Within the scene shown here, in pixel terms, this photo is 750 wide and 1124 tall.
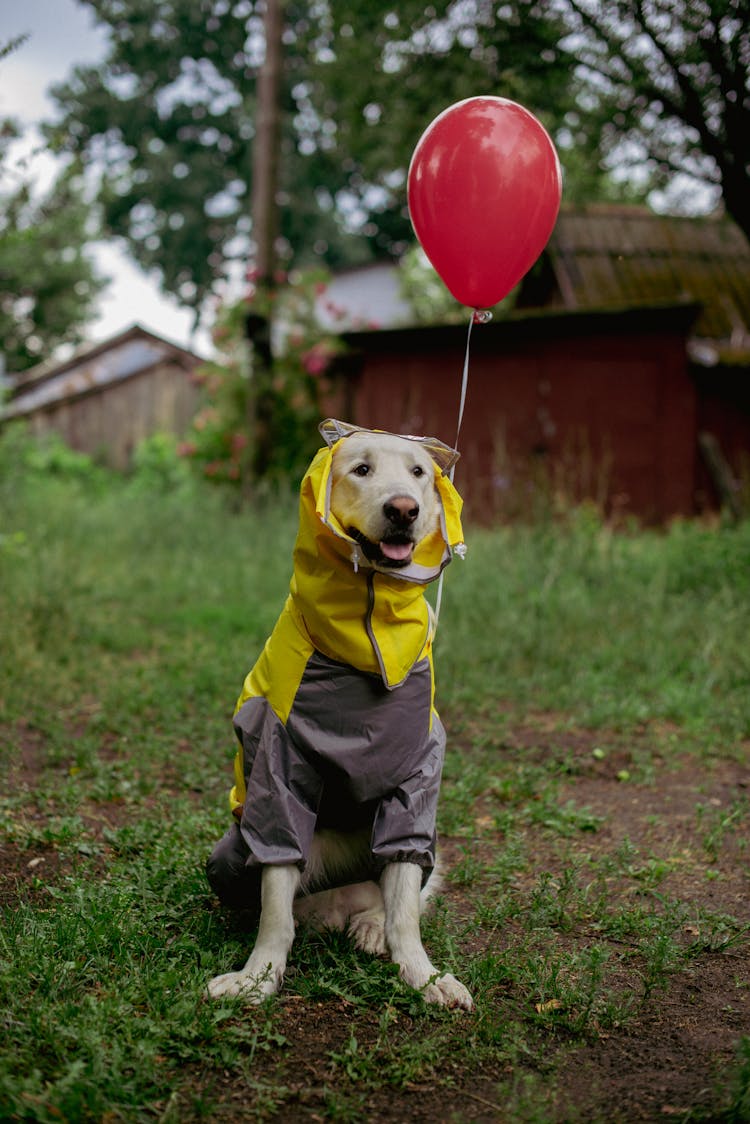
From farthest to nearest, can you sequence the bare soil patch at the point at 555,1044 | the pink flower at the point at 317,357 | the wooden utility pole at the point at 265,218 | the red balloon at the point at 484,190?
the pink flower at the point at 317,357
the wooden utility pole at the point at 265,218
the red balloon at the point at 484,190
the bare soil patch at the point at 555,1044

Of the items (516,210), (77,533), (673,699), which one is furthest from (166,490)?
(516,210)

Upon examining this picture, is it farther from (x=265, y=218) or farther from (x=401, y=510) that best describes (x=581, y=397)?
(x=401, y=510)

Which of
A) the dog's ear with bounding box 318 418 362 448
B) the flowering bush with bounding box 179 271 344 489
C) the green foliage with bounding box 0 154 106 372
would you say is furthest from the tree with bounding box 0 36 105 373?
the dog's ear with bounding box 318 418 362 448

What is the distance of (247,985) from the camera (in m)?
2.60

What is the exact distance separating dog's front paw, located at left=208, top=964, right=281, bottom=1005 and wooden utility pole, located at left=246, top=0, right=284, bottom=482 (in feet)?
31.0

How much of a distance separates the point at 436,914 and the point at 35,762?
7.27ft

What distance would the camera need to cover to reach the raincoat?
8.84 feet

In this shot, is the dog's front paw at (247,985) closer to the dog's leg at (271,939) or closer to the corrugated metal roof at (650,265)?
the dog's leg at (271,939)

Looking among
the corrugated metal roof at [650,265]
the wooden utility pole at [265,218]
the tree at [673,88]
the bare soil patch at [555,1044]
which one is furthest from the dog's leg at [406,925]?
the corrugated metal roof at [650,265]

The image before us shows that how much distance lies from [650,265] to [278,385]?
6.32m

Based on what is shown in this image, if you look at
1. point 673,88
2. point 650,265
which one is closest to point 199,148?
point 650,265

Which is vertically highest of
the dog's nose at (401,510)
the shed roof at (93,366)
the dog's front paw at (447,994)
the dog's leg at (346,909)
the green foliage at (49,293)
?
the green foliage at (49,293)

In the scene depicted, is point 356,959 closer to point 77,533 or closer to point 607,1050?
point 607,1050

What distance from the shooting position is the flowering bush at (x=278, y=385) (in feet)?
41.0
